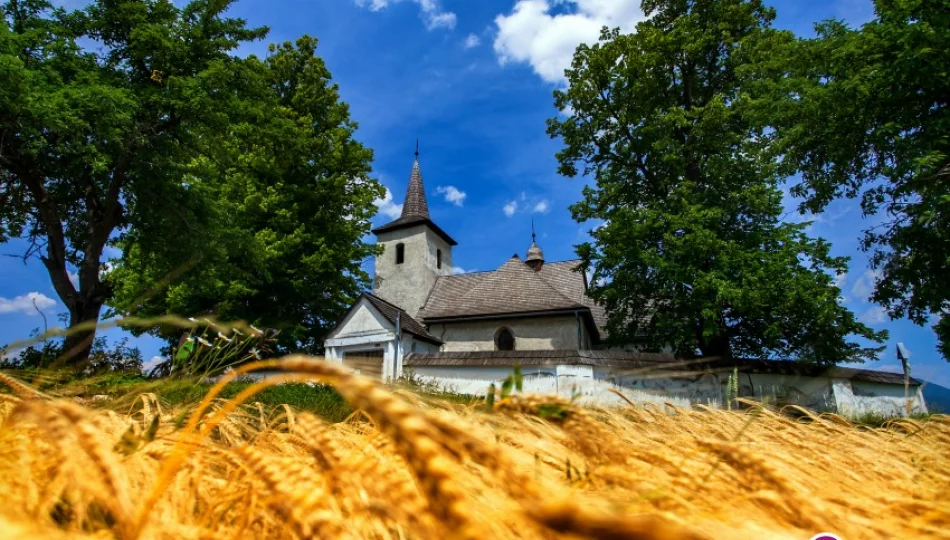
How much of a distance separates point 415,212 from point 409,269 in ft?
14.2

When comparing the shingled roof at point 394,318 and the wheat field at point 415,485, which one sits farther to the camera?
the shingled roof at point 394,318

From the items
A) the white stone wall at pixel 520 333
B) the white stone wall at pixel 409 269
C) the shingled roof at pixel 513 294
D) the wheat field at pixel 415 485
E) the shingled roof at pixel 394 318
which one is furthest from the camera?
the white stone wall at pixel 409 269

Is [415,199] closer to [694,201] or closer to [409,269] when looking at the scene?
[409,269]

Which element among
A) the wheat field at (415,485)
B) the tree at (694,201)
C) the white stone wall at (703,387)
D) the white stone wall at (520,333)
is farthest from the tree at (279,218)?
the wheat field at (415,485)

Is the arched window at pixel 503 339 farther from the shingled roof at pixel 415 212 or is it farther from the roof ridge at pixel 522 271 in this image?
the shingled roof at pixel 415 212

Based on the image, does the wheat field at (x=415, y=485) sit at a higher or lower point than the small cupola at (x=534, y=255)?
lower

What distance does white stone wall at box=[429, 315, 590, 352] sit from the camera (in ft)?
71.3

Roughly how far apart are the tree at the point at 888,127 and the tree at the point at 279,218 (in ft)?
53.0

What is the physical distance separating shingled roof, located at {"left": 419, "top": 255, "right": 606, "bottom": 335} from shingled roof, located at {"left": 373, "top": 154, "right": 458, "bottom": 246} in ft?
13.9

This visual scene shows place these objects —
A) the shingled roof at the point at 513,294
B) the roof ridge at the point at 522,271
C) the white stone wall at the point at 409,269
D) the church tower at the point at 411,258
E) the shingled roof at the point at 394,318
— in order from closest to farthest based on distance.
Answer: the shingled roof at the point at 394,318 → the shingled roof at the point at 513,294 → the roof ridge at the point at 522,271 → the white stone wall at the point at 409,269 → the church tower at the point at 411,258

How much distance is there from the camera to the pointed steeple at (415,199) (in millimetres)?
30766

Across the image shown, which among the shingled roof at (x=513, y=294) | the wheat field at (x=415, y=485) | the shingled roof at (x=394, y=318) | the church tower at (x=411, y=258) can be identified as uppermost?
A: the church tower at (x=411, y=258)

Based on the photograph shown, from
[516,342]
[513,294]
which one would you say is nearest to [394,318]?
[516,342]

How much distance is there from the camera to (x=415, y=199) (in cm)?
3167
